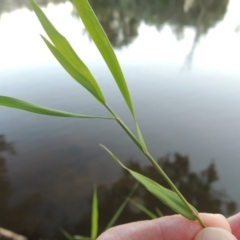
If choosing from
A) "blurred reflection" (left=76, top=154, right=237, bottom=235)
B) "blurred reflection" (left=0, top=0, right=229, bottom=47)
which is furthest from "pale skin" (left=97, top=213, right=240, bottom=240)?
"blurred reflection" (left=0, top=0, right=229, bottom=47)

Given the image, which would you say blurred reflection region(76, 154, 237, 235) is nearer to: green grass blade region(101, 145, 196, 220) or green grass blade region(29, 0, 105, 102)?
green grass blade region(101, 145, 196, 220)

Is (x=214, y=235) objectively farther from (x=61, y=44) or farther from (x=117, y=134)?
(x=117, y=134)

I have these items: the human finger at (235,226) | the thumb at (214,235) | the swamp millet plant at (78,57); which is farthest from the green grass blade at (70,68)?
the human finger at (235,226)

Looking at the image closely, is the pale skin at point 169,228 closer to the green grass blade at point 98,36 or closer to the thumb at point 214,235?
the thumb at point 214,235

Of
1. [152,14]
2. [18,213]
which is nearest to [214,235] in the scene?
[18,213]

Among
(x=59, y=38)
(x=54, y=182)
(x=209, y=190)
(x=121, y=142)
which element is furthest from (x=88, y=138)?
(x=59, y=38)

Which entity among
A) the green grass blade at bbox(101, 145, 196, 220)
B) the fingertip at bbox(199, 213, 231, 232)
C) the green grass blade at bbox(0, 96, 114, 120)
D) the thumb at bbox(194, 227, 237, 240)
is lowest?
the fingertip at bbox(199, 213, 231, 232)

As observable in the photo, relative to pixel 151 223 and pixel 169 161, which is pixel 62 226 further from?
pixel 151 223
